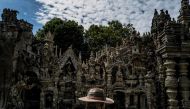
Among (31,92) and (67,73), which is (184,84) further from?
(31,92)

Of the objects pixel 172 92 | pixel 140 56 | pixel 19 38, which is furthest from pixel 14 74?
pixel 172 92

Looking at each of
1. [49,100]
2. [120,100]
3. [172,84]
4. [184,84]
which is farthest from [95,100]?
[120,100]

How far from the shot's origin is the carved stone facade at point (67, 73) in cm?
2258

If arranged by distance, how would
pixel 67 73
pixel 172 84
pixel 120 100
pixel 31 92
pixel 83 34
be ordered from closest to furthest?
pixel 172 84 → pixel 31 92 → pixel 120 100 → pixel 67 73 → pixel 83 34

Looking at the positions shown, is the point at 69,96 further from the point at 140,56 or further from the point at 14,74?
the point at 140,56

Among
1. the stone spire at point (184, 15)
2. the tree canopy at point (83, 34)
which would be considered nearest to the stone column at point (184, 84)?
the stone spire at point (184, 15)

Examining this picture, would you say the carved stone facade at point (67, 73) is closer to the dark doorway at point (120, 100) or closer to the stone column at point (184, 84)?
the dark doorway at point (120, 100)

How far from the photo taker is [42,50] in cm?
3036

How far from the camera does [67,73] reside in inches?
1172

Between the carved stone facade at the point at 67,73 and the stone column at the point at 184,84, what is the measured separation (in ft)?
14.2

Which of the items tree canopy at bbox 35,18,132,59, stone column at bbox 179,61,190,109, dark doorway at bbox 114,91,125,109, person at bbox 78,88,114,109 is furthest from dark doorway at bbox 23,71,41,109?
tree canopy at bbox 35,18,132,59

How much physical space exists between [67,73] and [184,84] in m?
19.1

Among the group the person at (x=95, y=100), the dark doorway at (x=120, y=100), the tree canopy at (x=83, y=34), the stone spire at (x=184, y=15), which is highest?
the tree canopy at (x=83, y=34)

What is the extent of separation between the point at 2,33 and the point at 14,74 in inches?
130
